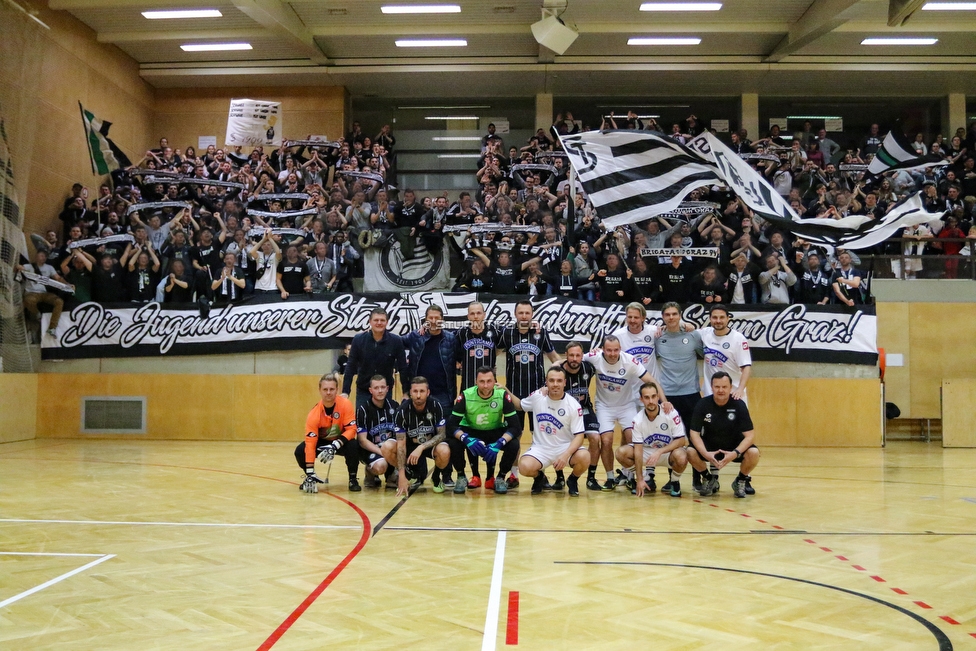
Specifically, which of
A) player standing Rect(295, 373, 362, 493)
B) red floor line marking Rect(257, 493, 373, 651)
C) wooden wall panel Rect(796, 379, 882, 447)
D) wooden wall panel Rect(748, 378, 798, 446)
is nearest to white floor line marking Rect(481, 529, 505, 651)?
red floor line marking Rect(257, 493, 373, 651)

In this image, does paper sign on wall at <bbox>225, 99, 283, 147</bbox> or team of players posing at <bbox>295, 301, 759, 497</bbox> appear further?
paper sign on wall at <bbox>225, 99, 283, 147</bbox>

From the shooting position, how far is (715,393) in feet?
30.1

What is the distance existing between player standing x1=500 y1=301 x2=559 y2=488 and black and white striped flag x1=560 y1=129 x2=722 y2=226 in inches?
139

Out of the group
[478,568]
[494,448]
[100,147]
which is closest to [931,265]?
[494,448]

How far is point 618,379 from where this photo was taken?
32.0ft

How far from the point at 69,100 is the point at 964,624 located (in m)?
22.1

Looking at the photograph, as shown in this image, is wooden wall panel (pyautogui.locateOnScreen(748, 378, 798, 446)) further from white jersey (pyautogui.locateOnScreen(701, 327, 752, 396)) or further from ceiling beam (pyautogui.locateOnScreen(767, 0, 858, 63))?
ceiling beam (pyautogui.locateOnScreen(767, 0, 858, 63))

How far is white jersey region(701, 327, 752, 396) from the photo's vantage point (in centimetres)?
1012

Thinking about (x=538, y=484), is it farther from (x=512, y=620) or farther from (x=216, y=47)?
(x=216, y=47)

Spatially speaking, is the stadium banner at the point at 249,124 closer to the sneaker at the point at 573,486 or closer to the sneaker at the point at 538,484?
the sneaker at the point at 538,484

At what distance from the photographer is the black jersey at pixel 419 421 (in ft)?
31.2

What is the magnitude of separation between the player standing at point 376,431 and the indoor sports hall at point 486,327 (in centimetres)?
5

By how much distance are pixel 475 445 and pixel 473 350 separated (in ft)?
4.22

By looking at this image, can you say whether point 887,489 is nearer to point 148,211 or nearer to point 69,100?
point 148,211
